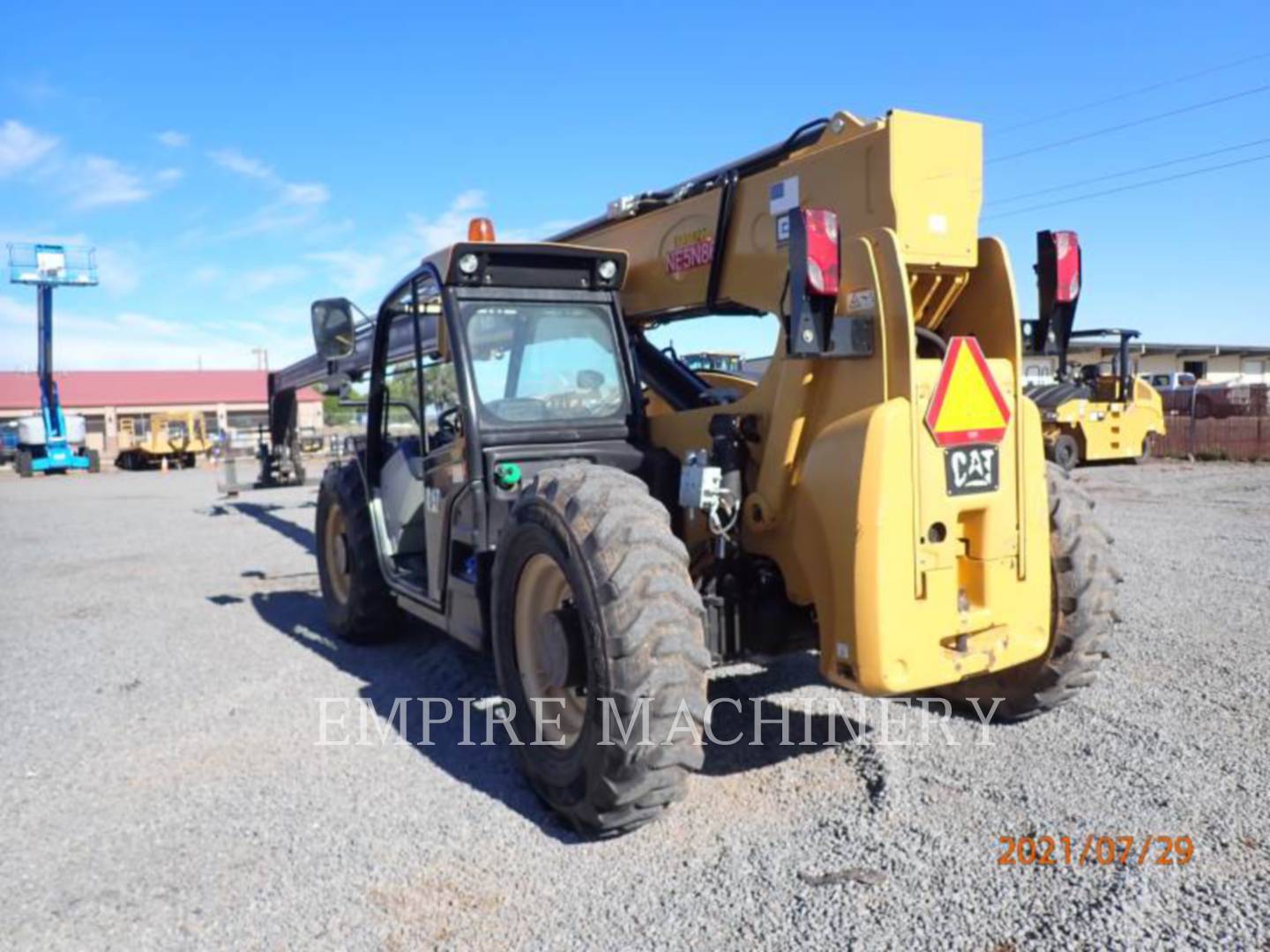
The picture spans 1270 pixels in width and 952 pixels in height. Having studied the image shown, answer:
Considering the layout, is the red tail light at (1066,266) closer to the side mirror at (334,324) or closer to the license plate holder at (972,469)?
the license plate holder at (972,469)

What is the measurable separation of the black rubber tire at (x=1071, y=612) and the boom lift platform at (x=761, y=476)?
0.01 m

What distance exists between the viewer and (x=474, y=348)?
4.75 m

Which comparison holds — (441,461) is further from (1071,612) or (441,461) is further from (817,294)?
(1071,612)

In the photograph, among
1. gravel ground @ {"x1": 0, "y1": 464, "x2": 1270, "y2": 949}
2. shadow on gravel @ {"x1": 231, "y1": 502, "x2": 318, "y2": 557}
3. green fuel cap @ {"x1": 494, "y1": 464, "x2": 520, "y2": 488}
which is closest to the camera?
gravel ground @ {"x1": 0, "y1": 464, "x2": 1270, "y2": 949}

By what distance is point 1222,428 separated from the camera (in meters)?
21.7

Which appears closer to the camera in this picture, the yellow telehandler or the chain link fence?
the chain link fence

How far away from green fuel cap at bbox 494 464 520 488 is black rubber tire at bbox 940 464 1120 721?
2.36 meters

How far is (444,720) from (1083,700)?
322cm

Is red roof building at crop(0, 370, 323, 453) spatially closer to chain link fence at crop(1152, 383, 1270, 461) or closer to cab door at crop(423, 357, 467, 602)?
chain link fence at crop(1152, 383, 1270, 461)

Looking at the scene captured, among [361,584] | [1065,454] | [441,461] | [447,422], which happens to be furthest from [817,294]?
[1065,454]

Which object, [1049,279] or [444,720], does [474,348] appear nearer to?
[444,720]

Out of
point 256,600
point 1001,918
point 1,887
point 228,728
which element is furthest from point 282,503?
point 1001,918

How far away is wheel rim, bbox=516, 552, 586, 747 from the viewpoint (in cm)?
389
